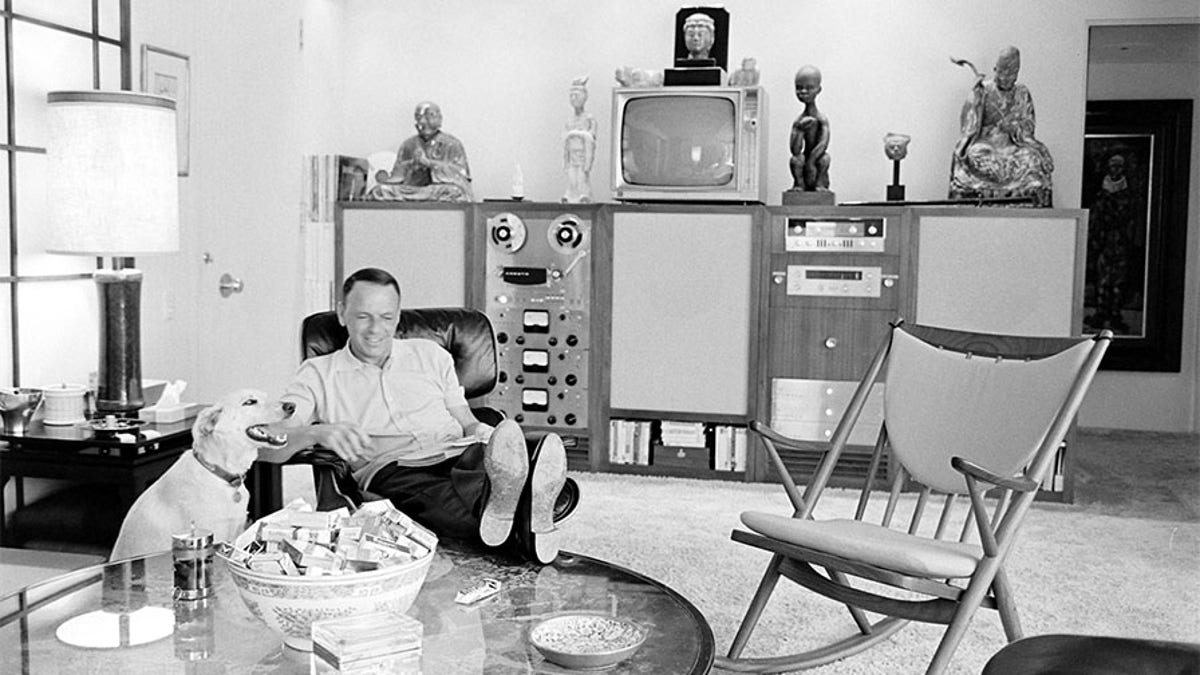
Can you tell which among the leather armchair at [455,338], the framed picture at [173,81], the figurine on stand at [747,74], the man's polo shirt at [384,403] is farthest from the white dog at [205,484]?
the figurine on stand at [747,74]

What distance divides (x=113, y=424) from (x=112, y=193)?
24.8 inches

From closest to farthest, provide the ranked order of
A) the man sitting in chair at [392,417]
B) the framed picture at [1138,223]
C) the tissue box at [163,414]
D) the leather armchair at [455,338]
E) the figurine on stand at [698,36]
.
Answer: the man sitting in chair at [392,417]
the tissue box at [163,414]
the leather armchair at [455,338]
the figurine on stand at [698,36]
the framed picture at [1138,223]

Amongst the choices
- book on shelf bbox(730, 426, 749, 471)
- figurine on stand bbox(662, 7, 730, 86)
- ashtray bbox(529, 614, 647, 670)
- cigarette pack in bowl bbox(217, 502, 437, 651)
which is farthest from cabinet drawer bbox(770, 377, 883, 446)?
cigarette pack in bowl bbox(217, 502, 437, 651)

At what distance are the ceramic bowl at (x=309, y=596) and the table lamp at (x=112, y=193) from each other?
1.70 meters

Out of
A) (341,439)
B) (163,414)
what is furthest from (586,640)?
(163,414)

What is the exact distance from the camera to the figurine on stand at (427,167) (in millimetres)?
5520

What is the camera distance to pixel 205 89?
473 cm

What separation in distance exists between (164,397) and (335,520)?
1562 mm

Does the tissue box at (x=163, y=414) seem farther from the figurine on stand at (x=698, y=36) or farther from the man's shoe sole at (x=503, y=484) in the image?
the figurine on stand at (x=698, y=36)

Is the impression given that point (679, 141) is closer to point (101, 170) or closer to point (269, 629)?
point (101, 170)

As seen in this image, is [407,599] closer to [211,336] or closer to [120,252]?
[120,252]

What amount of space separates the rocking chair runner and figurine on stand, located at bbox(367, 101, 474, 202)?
2.73 metres

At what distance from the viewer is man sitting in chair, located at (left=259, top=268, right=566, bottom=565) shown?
3031 millimetres

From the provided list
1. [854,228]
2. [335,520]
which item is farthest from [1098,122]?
[335,520]
